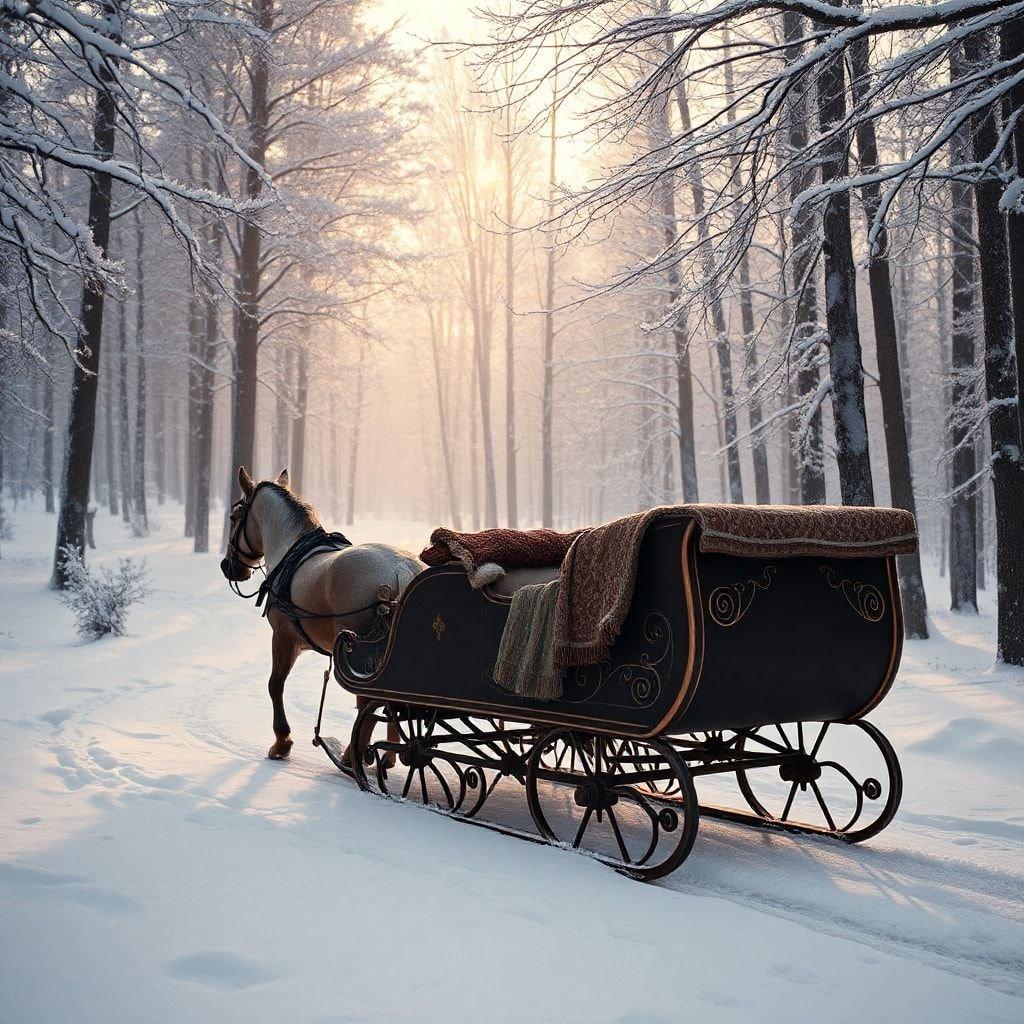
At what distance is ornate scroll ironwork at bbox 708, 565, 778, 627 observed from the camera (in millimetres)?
4375

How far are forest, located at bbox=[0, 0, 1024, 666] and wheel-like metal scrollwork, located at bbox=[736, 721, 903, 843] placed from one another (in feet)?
11.9

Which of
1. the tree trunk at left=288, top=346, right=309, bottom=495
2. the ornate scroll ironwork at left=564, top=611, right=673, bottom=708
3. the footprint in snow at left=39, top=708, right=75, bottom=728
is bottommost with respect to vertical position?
the footprint in snow at left=39, top=708, right=75, bottom=728

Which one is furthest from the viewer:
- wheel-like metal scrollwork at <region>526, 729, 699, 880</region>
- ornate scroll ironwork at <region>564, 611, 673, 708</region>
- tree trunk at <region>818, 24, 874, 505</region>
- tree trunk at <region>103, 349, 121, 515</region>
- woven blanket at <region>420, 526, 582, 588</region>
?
tree trunk at <region>103, 349, 121, 515</region>

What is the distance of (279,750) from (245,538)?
6.17ft

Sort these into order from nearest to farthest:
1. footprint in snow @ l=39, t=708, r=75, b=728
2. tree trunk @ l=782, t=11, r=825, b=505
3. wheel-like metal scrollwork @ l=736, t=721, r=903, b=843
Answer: wheel-like metal scrollwork @ l=736, t=721, r=903, b=843, footprint in snow @ l=39, t=708, r=75, b=728, tree trunk @ l=782, t=11, r=825, b=505

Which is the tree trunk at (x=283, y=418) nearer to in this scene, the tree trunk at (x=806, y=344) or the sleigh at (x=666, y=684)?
the tree trunk at (x=806, y=344)

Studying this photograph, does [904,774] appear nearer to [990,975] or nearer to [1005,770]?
[1005,770]

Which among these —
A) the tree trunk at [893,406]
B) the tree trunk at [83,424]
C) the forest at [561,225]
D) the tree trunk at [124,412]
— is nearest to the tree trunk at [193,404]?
the forest at [561,225]

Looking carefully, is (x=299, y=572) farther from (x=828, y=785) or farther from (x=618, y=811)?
(x=828, y=785)

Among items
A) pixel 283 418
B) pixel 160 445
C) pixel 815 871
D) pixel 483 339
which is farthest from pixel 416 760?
pixel 160 445

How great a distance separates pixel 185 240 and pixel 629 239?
49.1 feet

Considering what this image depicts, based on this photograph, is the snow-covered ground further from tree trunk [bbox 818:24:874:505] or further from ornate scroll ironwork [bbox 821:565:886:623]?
tree trunk [bbox 818:24:874:505]

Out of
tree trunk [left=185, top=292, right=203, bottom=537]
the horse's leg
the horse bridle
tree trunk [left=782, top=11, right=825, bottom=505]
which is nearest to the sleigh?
the horse's leg

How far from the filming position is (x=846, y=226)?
35.1 feet
